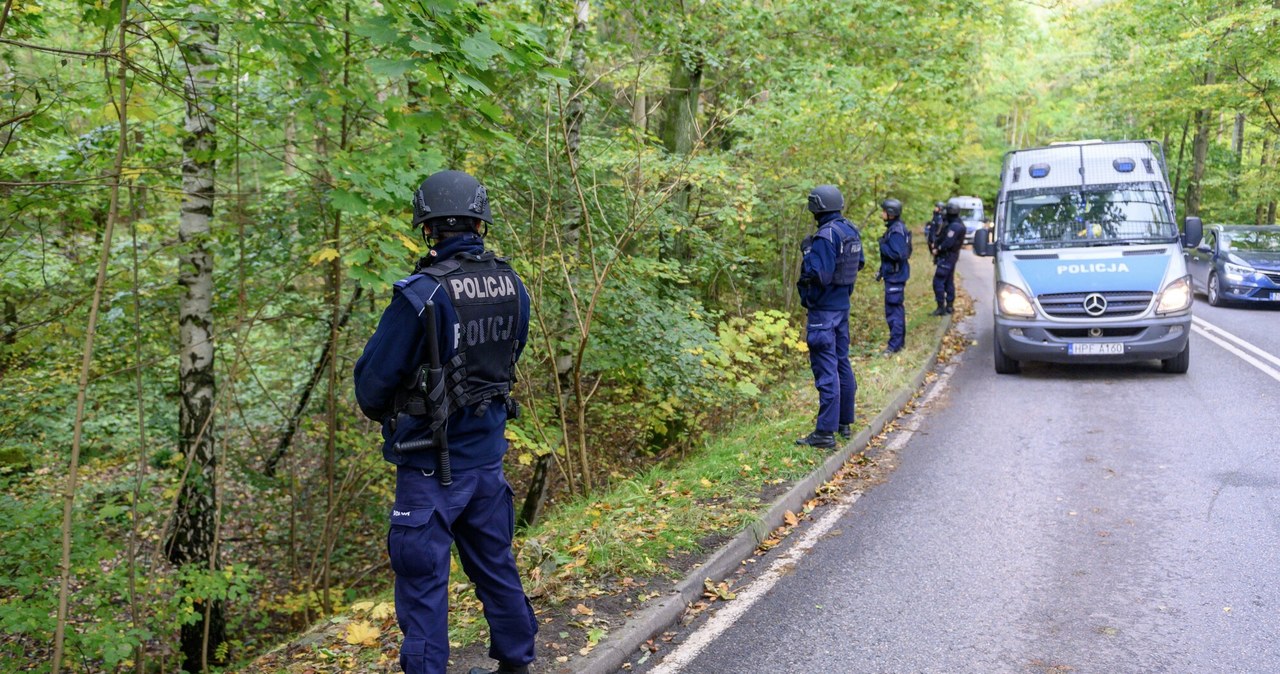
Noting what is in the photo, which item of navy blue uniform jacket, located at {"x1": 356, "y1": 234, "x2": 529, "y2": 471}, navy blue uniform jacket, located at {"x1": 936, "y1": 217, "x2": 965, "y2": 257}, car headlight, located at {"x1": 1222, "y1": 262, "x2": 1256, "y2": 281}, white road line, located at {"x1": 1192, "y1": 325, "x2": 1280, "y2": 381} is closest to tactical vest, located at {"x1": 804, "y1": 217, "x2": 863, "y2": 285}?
navy blue uniform jacket, located at {"x1": 356, "y1": 234, "x2": 529, "y2": 471}

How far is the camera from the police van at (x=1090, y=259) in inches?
398

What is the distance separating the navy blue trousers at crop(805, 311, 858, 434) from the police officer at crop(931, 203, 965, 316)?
7.72 metres

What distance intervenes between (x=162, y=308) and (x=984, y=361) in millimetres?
10174

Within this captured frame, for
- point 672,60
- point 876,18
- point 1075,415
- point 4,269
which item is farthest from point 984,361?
point 4,269

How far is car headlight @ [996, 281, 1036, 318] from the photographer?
412 inches

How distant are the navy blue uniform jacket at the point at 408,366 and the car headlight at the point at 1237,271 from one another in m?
18.2

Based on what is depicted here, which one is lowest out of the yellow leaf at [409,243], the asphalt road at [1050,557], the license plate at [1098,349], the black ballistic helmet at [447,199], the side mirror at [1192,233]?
Result: the asphalt road at [1050,557]

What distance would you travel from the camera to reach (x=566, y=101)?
725cm

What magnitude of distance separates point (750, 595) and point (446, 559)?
7.18 ft

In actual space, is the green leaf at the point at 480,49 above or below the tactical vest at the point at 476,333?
above

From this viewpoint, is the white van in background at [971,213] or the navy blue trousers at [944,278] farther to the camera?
the white van in background at [971,213]

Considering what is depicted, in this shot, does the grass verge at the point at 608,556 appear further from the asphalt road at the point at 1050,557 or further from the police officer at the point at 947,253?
the police officer at the point at 947,253

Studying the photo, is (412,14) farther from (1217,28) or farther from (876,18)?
(1217,28)

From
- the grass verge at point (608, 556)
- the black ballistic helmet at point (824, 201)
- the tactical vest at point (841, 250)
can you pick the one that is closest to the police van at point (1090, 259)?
the grass verge at point (608, 556)
